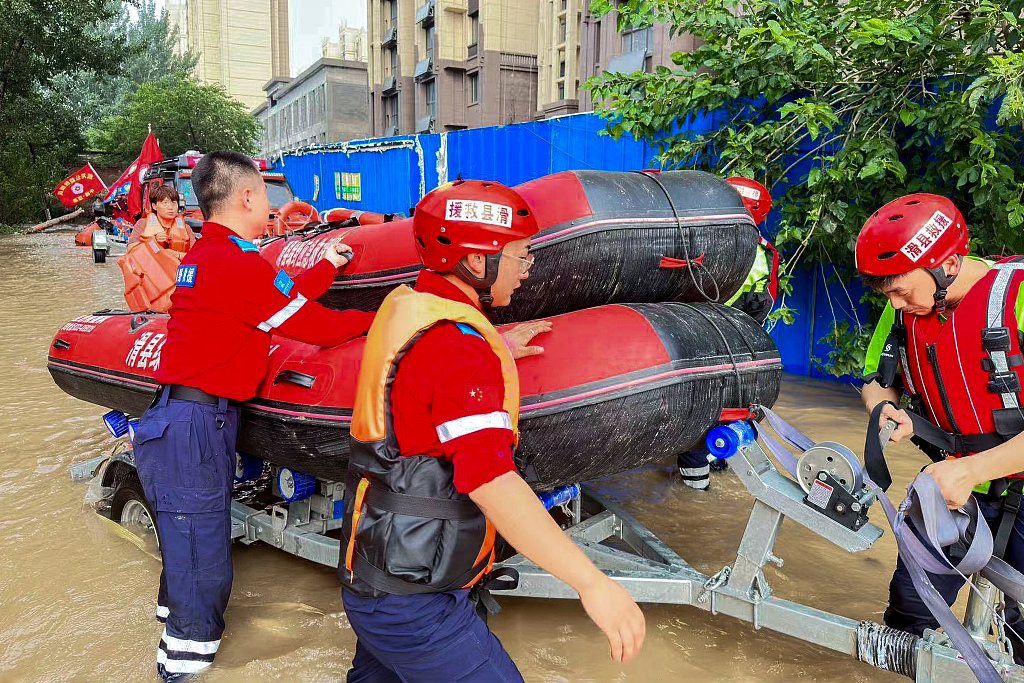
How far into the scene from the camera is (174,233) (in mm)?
6664

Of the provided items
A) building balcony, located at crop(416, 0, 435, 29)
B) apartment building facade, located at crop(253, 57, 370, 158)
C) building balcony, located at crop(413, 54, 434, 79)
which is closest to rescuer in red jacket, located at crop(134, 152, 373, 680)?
building balcony, located at crop(413, 54, 434, 79)

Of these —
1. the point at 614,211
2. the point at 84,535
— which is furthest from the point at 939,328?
the point at 84,535

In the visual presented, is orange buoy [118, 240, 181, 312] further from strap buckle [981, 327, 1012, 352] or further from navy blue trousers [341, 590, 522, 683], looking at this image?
strap buckle [981, 327, 1012, 352]

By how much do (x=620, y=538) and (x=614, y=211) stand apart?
144 centimetres

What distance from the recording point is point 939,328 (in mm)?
2264

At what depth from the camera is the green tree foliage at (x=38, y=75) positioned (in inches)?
968

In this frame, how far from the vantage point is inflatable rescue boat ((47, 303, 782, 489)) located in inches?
104

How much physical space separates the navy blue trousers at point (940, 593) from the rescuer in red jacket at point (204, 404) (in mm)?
2112

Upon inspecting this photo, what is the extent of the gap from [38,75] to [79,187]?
343 inches

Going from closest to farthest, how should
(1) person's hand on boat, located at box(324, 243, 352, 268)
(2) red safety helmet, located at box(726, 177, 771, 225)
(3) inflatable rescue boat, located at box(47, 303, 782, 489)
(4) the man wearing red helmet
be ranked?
(3) inflatable rescue boat, located at box(47, 303, 782, 489) → (1) person's hand on boat, located at box(324, 243, 352, 268) → (4) the man wearing red helmet → (2) red safety helmet, located at box(726, 177, 771, 225)

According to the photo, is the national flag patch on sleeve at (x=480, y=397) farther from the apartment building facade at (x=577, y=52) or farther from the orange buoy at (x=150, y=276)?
the apartment building facade at (x=577, y=52)

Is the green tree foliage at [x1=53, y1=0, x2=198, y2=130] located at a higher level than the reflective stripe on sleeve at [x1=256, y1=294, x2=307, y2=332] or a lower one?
higher

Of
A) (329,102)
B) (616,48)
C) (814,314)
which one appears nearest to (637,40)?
(616,48)

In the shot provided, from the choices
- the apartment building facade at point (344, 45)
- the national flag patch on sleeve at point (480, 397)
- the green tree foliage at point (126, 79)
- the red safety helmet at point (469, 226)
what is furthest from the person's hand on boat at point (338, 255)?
the apartment building facade at point (344, 45)
